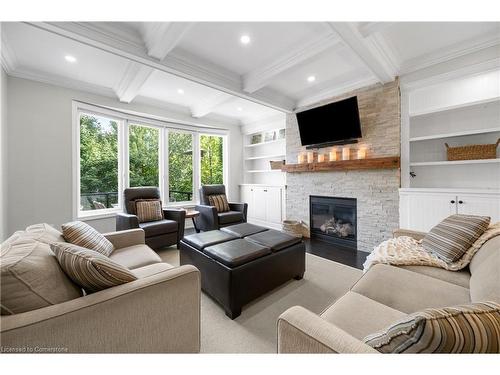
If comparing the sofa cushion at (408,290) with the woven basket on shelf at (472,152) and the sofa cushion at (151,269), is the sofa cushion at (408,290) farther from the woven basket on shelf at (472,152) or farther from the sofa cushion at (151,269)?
the woven basket on shelf at (472,152)

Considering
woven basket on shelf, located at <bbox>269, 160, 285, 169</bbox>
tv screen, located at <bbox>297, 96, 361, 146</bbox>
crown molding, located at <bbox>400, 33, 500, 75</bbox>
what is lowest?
woven basket on shelf, located at <bbox>269, 160, 285, 169</bbox>

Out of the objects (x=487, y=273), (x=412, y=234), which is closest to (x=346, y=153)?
(x=412, y=234)

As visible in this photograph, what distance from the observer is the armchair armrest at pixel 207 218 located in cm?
371

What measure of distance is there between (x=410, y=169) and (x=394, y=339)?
3132 mm

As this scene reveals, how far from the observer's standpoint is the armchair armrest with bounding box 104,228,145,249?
6.54 feet

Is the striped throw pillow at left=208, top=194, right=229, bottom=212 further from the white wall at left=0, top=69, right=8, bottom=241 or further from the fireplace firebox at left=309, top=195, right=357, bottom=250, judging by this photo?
the white wall at left=0, top=69, right=8, bottom=241

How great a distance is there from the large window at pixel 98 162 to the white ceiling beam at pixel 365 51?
3855mm

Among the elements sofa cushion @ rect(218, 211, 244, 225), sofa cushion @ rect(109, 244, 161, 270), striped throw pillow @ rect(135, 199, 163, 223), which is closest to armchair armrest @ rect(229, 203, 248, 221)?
sofa cushion @ rect(218, 211, 244, 225)

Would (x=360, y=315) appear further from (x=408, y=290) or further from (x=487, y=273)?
(x=487, y=273)

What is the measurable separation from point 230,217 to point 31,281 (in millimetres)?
3078

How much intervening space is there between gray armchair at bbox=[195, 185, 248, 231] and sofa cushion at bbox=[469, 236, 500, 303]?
10.1 feet

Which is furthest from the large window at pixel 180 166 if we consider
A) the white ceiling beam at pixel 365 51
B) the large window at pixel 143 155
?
the white ceiling beam at pixel 365 51

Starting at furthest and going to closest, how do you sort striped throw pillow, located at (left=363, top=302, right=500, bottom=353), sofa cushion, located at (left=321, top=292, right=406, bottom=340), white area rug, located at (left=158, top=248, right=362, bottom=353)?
1. white area rug, located at (left=158, top=248, right=362, bottom=353)
2. sofa cushion, located at (left=321, top=292, right=406, bottom=340)
3. striped throw pillow, located at (left=363, top=302, right=500, bottom=353)
